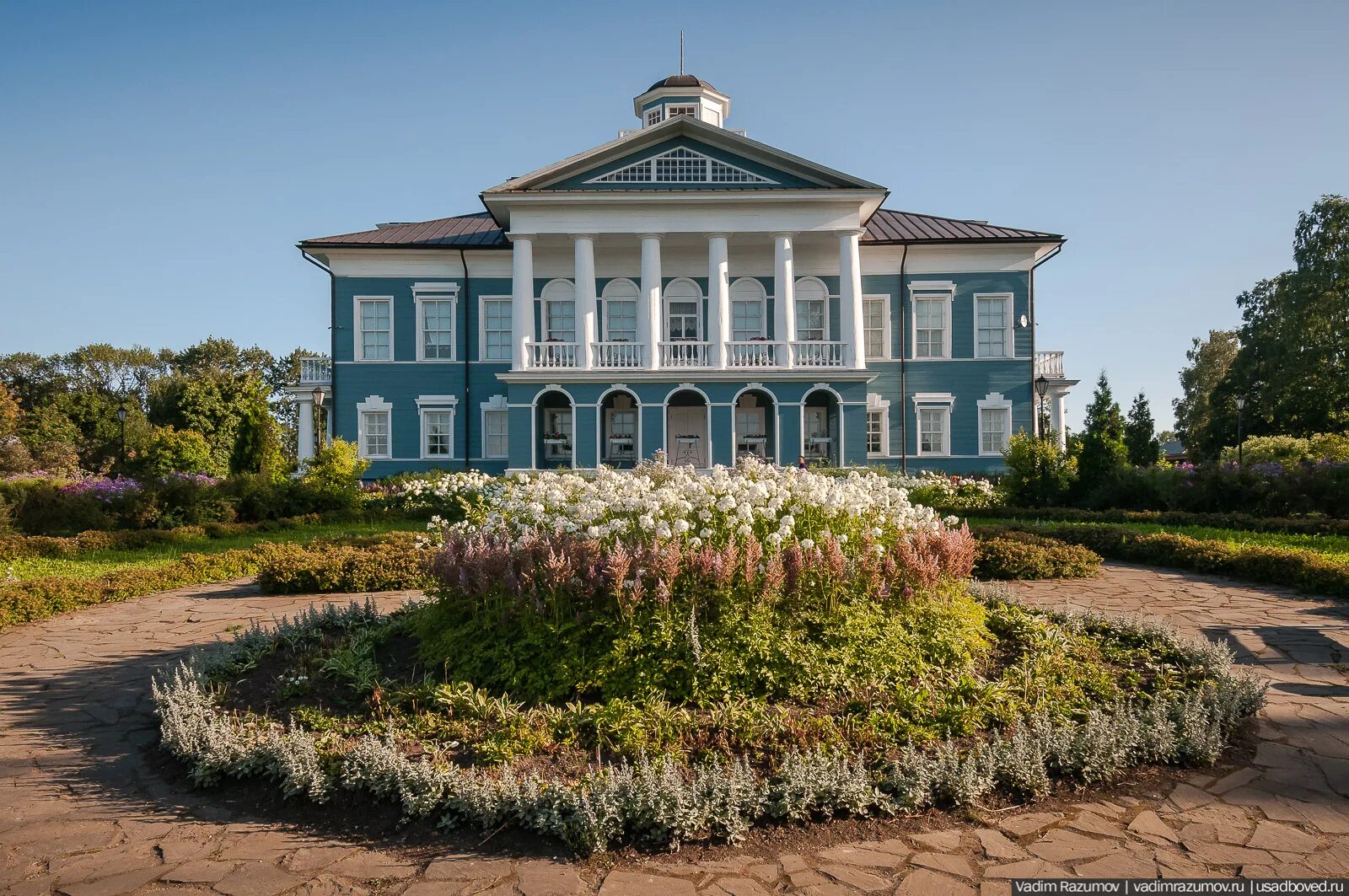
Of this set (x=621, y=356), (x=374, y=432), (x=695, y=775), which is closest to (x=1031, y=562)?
(x=695, y=775)

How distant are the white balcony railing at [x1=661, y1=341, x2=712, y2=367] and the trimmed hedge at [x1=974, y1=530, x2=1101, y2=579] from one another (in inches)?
536

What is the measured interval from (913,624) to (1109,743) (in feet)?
4.40

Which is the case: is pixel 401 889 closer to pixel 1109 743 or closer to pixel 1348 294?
pixel 1109 743

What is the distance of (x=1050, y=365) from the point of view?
84.8ft

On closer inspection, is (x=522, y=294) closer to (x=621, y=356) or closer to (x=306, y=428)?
(x=621, y=356)

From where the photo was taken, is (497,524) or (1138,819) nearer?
(1138,819)

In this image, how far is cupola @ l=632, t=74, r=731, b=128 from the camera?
30.1 metres

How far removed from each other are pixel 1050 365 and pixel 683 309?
1191cm

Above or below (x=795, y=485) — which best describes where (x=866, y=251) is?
above

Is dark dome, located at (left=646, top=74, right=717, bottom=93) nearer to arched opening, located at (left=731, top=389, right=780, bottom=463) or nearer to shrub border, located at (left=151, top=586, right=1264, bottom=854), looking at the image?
arched opening, located at (left=731, top=389, right=780, bottom=463)

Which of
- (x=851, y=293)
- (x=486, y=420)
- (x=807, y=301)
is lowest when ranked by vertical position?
(x=486, y=420)

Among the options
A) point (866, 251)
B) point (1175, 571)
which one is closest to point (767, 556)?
point (1175, 571)

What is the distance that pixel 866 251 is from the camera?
2523 centimetres

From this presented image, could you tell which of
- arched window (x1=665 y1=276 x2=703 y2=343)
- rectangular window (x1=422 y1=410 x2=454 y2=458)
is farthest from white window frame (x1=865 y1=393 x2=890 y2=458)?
rectangular window (x1=422 y1=410 x2=454 y2=458)
